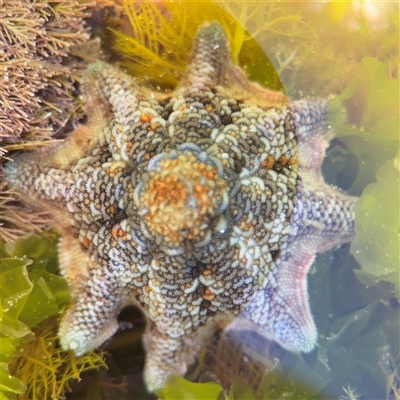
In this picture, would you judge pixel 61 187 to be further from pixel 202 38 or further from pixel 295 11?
pixel 295 11

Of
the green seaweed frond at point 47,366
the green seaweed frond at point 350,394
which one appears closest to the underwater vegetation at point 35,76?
the green seaweed frond at point 47,366

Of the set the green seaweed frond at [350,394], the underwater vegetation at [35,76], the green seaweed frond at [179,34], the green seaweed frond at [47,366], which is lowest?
the green seaweed frond at [47,366]

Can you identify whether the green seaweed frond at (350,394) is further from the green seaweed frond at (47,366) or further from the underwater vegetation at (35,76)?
the underwater vegetation at (35,76)

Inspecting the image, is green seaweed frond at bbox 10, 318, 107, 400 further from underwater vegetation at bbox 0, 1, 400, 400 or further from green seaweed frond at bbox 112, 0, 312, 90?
green seaweed frond at bbox 112, 0, 312, 90

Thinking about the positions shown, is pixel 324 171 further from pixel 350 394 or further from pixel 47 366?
pixel 47 366

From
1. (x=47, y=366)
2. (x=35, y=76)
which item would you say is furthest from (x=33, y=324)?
(x=35, y=76)

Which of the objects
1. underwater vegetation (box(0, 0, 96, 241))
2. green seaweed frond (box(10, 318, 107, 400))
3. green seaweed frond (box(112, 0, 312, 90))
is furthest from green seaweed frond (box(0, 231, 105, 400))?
green seaweed frond (box(112, 0, 312, 90))

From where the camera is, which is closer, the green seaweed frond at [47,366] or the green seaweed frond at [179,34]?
the green seaweed frond at [47,366]

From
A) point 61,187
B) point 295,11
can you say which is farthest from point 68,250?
point 295,11

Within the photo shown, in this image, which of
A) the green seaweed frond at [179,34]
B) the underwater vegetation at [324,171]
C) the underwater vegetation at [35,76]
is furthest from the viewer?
the green seaweed frond at [179,34]
